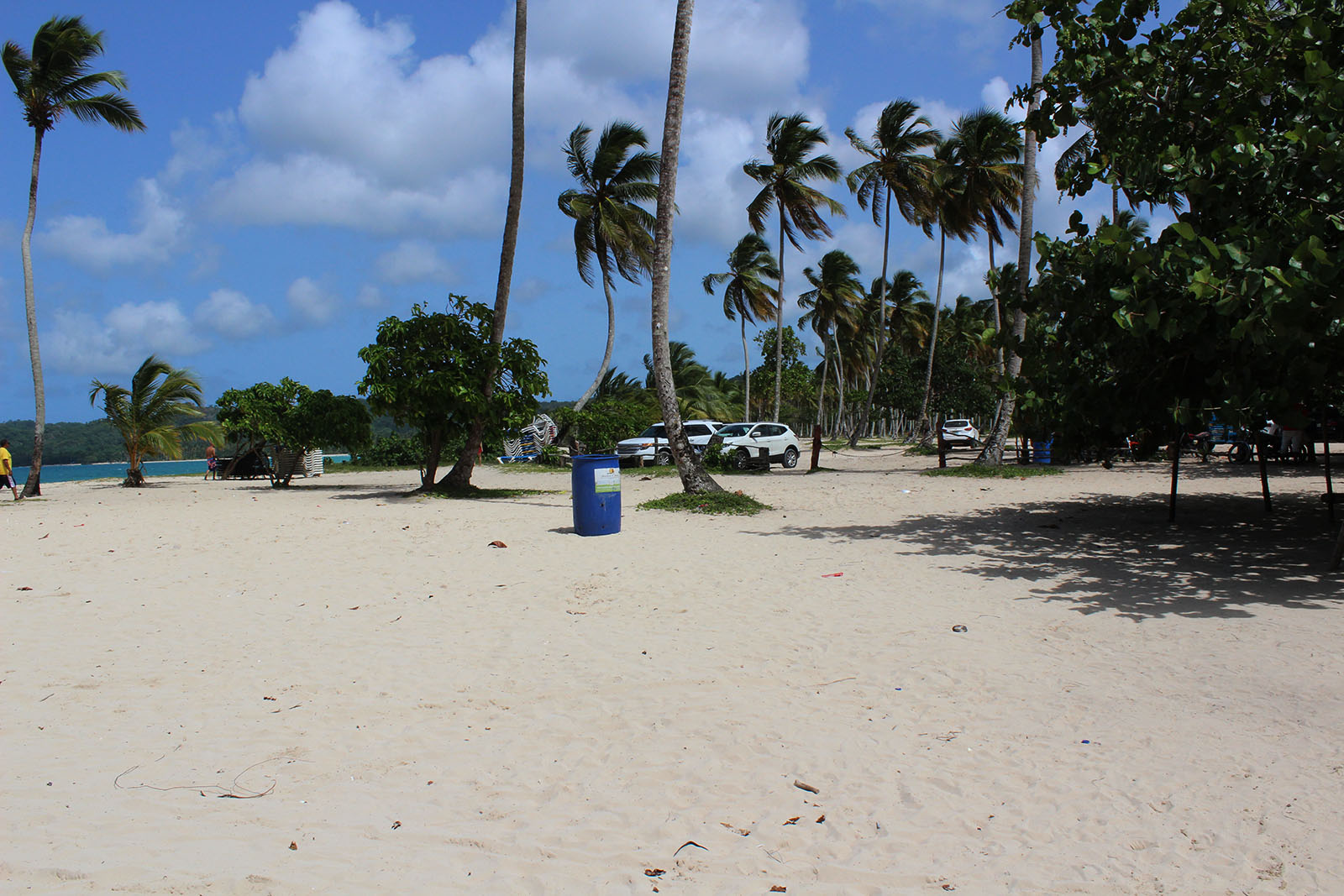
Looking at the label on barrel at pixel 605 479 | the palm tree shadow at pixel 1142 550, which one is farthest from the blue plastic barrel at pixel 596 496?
the palm tree shadow at pixel 1142 550

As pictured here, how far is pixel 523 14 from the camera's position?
16891 millimetres

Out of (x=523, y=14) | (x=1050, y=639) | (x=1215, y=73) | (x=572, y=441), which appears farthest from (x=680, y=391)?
(x=1050, y=639)

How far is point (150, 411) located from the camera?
77.3ft

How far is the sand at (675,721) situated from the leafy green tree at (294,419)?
460 inches

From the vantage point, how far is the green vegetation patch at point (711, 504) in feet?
44.8

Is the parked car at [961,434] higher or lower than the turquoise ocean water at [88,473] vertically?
higher

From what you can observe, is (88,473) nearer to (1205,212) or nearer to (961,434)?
(961,434)

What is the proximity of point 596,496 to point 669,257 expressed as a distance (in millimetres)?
5581

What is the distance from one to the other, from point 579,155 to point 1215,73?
22945mm

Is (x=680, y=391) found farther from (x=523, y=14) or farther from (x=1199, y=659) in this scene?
(x=1199, y=659)

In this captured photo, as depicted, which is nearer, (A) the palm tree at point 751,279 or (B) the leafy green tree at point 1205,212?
(B) the leafy green tree at point 1205,212

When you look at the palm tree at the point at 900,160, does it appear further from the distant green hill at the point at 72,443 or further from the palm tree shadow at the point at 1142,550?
the distant green hill at the point at 72,443

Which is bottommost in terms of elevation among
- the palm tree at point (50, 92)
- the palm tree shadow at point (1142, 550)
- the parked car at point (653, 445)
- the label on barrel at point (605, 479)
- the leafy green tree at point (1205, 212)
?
the palm tree shadow at point (1142, 550)

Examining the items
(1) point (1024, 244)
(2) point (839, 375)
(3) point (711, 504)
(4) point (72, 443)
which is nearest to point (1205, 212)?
(3) point (711, 504)
